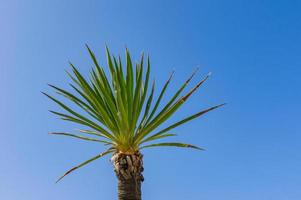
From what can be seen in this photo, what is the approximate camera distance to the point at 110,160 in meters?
7.34

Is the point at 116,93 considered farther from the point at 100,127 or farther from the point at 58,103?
the point at 58,103

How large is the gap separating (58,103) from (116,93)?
4.09ft

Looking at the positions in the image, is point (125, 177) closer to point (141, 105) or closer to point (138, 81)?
point (141, 105)

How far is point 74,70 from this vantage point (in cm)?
780

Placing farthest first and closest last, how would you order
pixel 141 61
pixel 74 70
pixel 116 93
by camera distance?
pixel 141 61, pixel 74 70, pixel 116 93

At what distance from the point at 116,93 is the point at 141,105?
1.80 ft

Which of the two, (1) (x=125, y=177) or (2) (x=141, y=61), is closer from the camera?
(1) (x=125, y=177)

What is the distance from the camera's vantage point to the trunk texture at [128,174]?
22.6 ft

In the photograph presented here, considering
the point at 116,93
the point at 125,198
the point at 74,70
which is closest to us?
the point at 125,198

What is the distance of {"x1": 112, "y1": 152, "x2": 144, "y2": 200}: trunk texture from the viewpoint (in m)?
6.90

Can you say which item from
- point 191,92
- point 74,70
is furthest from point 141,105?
point 74,70

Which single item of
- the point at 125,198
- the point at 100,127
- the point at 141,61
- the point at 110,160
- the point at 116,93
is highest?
the point at 141,61

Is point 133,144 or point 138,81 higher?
point 138,81

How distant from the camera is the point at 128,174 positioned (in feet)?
23.0
